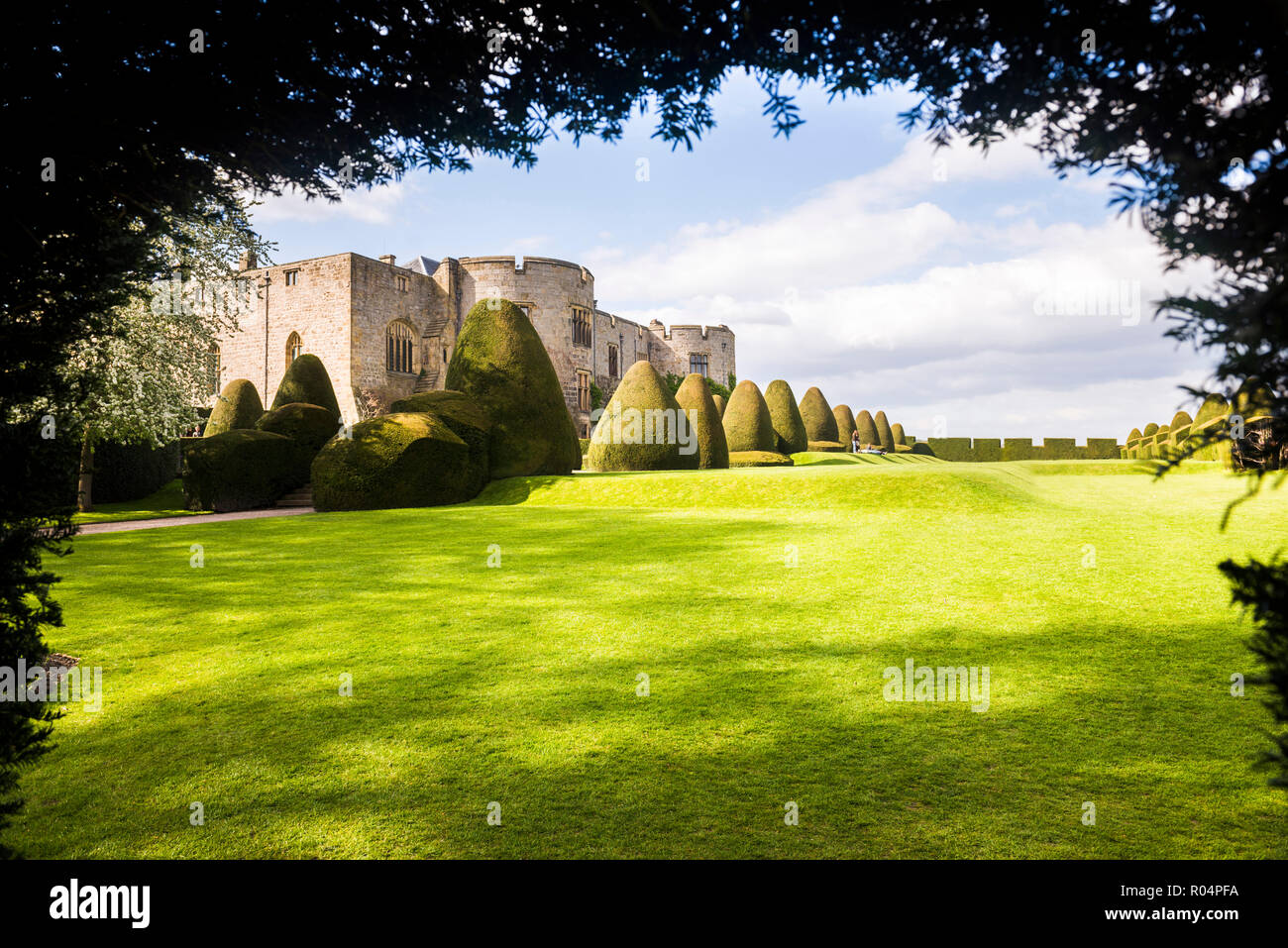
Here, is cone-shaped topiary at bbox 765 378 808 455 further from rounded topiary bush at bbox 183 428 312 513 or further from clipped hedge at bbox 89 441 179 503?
clipped hedge at bbox 89 441 179 503

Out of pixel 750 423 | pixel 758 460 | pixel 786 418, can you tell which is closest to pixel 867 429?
pixel 786 418

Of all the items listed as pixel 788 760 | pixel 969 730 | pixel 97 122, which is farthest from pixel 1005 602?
pixel 97 122

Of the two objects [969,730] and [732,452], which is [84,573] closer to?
[969,730]

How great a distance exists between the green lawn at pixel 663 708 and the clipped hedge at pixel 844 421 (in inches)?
1190

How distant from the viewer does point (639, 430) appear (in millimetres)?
22328

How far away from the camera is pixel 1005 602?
659 cm

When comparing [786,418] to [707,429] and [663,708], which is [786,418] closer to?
[707,429]

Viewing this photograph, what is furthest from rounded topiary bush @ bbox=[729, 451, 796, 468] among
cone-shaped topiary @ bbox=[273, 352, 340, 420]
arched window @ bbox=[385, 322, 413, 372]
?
arched window @ bbox=[385, 322, 413, 372]

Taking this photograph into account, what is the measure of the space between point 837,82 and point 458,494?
1578 centimetres

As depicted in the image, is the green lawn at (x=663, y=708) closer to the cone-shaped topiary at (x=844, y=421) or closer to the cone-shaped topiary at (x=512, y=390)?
the cone-shaped topiary at (x=512, y=390)

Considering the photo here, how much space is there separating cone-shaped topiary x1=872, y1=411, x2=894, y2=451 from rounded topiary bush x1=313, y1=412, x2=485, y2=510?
32518 mm

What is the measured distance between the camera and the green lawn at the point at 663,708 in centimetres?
292

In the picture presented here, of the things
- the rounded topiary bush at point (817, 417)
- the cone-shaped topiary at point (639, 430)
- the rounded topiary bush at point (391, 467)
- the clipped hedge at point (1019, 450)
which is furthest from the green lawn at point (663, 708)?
the clipped hedge at point (1019, 450)

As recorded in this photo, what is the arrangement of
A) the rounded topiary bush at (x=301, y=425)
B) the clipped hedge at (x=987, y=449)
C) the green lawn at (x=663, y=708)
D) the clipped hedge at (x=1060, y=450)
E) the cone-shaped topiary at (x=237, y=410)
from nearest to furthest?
the green lawn at (x=663, y=708) → the rounded topiary bush at (x=301, y=425) → the cone-shaped topiary at (x=237, y=410) → the clipped hedge at (x=1060, y=450) → the clipped hedge at (x=987, y=449)
